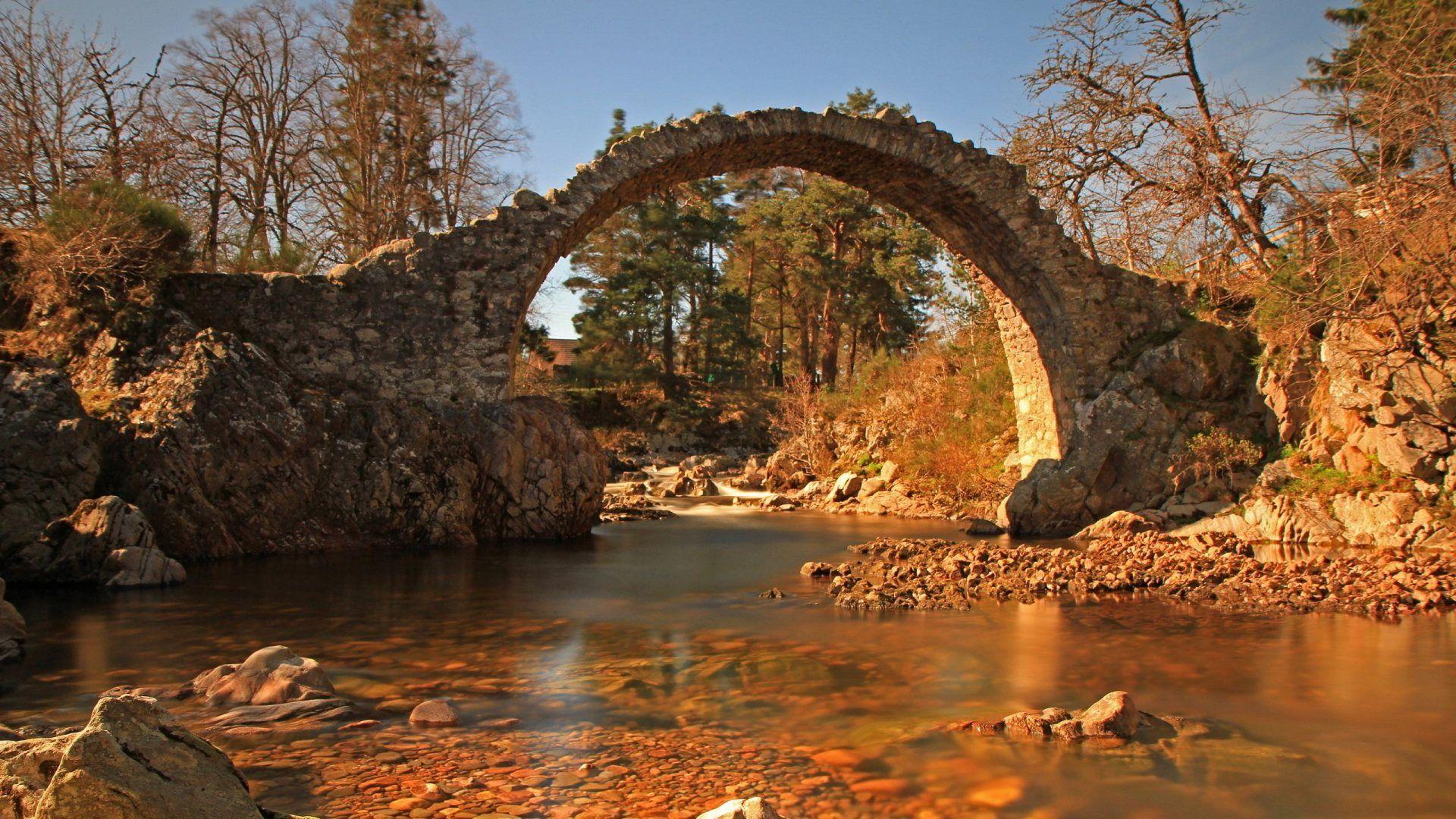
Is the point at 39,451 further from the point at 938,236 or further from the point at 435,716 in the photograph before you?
the point at 938,236

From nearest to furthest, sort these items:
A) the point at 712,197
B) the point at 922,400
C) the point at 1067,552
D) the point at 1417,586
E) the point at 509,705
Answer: the point at 509,705 → the point at 1417,586 → the point at 1067,552 → the point at 922,400 → the point at 712,197

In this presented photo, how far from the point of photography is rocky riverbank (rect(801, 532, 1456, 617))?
21.4 ft

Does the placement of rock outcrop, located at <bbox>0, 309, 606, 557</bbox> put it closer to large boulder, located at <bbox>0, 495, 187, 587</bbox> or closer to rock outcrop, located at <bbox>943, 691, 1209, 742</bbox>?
large boulder, located at <bbox>0, 495, 187, 587</bbox>

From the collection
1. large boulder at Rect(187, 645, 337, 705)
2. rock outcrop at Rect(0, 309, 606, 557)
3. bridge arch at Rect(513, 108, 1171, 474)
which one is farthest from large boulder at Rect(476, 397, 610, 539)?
large boulder at Rect(187, 645, 337, 705)

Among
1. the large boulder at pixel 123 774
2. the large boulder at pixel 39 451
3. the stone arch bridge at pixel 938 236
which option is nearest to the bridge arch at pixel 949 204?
the stone arch bridge at pixel 938 236

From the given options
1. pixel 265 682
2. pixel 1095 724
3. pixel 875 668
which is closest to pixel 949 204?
pixel 875 668

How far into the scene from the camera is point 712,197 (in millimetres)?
28031

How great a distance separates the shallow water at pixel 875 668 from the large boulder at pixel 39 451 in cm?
67

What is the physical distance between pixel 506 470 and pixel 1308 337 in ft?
29.1

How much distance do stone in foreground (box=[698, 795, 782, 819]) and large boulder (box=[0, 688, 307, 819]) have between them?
1.15 meters

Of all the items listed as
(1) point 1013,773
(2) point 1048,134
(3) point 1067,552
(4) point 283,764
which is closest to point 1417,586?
(3) point 1067,552

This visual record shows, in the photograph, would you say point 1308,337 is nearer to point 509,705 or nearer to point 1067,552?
point 1067,552

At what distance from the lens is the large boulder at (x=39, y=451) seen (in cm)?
720

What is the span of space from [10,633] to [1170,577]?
785 cm
